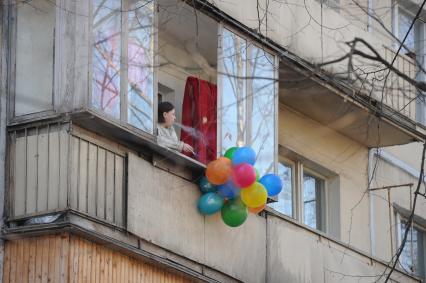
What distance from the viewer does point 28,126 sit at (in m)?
13.2

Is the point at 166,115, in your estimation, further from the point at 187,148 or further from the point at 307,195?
the point at 307,195

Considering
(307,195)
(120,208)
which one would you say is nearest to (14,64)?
(120,208)

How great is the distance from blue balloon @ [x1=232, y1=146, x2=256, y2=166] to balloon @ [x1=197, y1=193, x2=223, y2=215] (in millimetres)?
419

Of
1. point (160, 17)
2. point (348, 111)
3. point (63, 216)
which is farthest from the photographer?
point (348, 111)

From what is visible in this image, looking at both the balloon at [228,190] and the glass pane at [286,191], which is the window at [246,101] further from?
the glass pane at [286,191]

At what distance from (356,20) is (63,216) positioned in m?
7.86

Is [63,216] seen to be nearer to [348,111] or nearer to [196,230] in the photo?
[196,230]

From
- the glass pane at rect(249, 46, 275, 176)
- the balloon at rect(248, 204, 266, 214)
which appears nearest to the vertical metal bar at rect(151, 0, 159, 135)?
the balloon at rect(248, 204, 266, 214)

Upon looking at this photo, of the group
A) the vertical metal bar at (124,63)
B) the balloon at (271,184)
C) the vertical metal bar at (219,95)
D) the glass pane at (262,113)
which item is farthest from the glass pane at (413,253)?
the vertical metal bar at (124,63)

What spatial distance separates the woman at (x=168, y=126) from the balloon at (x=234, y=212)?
0.70 m

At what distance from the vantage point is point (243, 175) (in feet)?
46.3

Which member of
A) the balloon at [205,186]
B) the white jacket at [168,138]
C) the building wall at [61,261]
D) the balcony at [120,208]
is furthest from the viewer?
the balloon at [205,186]

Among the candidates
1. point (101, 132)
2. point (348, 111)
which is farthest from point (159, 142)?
point (348, 111)

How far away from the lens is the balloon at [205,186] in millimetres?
14555
